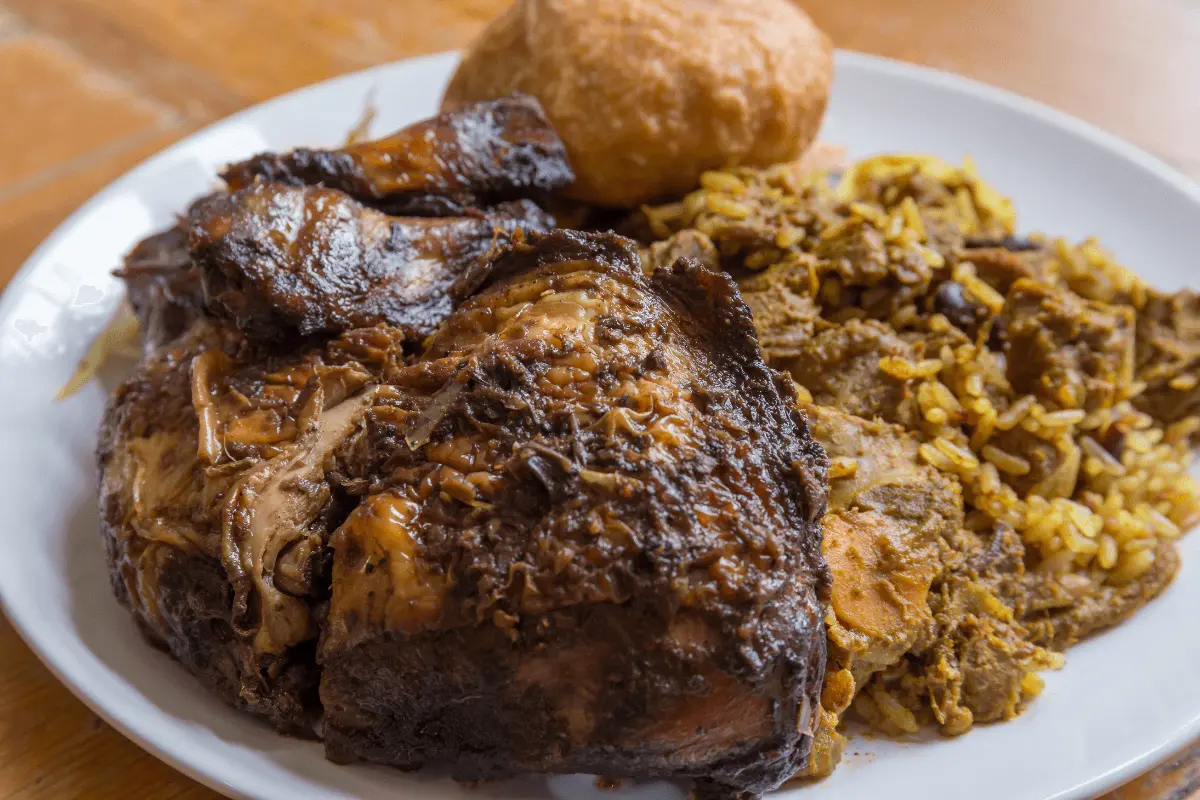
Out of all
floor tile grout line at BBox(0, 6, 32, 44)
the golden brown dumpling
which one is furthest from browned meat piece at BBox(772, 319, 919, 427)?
floor tile grout line at BBox(0, 6, 32, 44)

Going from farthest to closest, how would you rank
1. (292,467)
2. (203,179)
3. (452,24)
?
1. (452,24)
2. (203,179)
3. (292,467)

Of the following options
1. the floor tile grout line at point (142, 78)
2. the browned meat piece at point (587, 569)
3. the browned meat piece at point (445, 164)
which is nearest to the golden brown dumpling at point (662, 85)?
the browned meat piece at point (445, 164)

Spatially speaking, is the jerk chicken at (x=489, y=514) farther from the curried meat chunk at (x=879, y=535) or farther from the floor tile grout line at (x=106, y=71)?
the floor tile grout line at (x=106, y=71)

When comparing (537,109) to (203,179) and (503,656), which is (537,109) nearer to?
(203,179)

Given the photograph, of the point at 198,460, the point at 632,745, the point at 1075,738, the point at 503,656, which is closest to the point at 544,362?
the point at 503,656

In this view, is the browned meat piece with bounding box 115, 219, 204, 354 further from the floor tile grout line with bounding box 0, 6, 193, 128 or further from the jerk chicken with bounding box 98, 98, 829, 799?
the floor tile grout line with bounding box 0, 6, 193, 128

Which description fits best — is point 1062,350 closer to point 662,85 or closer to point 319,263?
point 662,85
